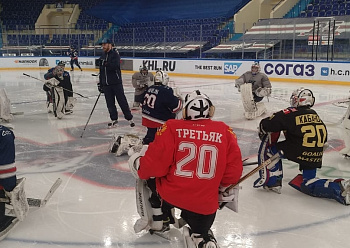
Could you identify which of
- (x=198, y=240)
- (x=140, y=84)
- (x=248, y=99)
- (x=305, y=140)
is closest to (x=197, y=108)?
(x=198, y=240)

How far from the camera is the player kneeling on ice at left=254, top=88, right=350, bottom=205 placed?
11.6ft

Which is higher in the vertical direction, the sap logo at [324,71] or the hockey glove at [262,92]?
the sap logo at [324,71]

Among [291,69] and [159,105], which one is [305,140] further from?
[291,69]

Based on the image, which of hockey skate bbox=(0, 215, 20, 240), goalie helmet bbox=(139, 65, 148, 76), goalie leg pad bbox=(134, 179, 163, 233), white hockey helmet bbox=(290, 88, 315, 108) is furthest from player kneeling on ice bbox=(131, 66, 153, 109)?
goalie leg pad bbox=(134, 179, 163, 233)

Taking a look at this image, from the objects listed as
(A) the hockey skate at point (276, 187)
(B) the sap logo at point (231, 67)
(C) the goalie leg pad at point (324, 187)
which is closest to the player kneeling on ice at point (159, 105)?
(A) the hockey skate at point (276, 187)

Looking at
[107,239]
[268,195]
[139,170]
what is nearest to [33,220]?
[107,239]

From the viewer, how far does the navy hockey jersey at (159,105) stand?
4.32 meters

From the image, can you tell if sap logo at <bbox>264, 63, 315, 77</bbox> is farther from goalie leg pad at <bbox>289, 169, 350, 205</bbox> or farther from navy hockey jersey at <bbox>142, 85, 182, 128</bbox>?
goalie leg pad at <bbox>289, 169, 350, 205</bbox>

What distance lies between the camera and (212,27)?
21.4 metres

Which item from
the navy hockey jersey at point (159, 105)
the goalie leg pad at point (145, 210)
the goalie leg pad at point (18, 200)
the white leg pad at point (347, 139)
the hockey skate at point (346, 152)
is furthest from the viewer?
the hockey skate at point (346, 152)

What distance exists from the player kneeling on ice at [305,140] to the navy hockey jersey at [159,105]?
1021mm

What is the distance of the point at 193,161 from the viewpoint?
2303mm

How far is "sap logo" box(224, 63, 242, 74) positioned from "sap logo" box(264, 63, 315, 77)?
3.84 ft

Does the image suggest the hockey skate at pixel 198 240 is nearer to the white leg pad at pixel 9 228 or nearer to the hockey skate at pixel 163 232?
the hockey skate at pixel 163 232
